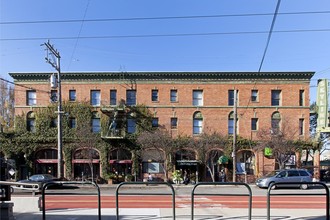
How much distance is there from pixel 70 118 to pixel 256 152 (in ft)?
66.5

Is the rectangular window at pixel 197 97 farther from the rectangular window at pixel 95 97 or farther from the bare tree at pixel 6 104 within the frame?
the bare tree at pixel 6 104

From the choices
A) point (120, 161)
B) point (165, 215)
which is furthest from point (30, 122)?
point (165, 215)

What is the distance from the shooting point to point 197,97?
37031 millimetres

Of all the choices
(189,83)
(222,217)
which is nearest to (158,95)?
(189,83)

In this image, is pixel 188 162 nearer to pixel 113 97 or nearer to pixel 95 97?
pixel 113 97

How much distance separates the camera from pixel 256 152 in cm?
3584

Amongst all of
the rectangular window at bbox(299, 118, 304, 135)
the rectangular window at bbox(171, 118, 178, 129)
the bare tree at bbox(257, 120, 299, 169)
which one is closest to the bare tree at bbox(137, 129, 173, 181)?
the rectangular window at bbox(171, 118, 178, 129)

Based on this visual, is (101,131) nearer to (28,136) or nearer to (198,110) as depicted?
(28,136)

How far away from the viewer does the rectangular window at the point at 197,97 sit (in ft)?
121

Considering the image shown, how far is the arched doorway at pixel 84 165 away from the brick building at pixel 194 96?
204 centimetres

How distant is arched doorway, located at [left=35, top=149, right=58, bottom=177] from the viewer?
36031 millimetres

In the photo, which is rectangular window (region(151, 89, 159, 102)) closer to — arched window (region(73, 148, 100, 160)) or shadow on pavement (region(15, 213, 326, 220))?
arched window (region(73, 148, 100, 160))

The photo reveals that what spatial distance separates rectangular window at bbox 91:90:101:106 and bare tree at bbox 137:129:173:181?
6.40 meters

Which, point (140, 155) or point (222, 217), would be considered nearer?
point (222, 217)
